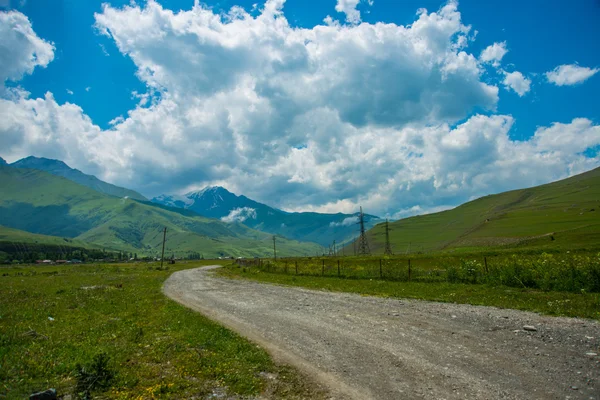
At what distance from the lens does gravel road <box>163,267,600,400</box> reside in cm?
929

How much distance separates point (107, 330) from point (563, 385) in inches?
744

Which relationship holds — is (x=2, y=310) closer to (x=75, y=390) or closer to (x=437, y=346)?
(x=75, y=390)

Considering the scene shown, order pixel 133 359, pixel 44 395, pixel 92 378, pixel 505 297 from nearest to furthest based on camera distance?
1. pixel 44 395
2. pixel 92 378
3. pixel 133 359
4. pixel 505 297

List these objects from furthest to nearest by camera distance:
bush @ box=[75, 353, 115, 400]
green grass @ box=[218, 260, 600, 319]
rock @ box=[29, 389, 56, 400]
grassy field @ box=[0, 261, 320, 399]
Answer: green grass @ box=[218, 260, 600, 319] < grassy field @ box=[0, 261, 320, 399] < bush @ box=[75, 353, 115, 400] < rock @ box=[29, 389, 56, 400]

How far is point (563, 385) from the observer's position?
9.20m

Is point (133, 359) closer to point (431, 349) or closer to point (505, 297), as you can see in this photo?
point (431, 349)

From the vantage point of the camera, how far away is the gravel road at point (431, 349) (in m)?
9.29

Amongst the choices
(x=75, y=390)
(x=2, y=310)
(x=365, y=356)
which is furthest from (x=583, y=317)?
(x=2, y=310)

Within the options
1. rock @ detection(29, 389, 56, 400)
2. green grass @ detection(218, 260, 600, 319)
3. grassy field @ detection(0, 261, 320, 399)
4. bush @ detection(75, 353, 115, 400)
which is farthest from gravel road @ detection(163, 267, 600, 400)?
rock @ detection(29, 389, 56, 400)

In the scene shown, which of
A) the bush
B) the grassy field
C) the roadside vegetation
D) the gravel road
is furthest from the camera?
the roadside vegetation

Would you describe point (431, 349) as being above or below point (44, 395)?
below

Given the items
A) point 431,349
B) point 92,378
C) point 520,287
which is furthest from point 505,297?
point 92,378

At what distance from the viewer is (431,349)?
500 inches

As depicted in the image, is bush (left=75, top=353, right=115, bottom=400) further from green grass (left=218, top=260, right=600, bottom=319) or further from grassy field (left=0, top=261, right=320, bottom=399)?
green grass (left=218, top=260, right=600, bottom=319)
